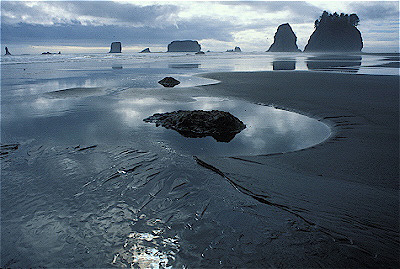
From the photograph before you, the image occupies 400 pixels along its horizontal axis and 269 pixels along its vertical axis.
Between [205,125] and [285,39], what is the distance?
202 m

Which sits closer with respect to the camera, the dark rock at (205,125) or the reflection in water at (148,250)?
the reflection in water at (148,250)

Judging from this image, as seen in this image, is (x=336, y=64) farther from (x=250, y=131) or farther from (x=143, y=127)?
(x=143, y=127)

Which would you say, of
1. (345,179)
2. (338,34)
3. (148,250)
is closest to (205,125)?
(345,179)

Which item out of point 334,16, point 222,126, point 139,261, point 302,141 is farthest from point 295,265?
point 334,16

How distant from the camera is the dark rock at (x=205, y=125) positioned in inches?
255

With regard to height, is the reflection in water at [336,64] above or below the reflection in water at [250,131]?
above

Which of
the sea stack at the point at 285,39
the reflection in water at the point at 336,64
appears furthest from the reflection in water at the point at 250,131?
the sea stack at the point at 285,39

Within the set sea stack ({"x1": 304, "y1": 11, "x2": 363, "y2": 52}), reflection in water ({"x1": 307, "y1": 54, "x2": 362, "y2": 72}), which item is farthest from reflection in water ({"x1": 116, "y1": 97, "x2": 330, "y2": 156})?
sea stack ({"x1": 304, "y1": 11, "x2": 363, "y2": 52})

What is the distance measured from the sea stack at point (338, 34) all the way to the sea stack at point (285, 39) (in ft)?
163

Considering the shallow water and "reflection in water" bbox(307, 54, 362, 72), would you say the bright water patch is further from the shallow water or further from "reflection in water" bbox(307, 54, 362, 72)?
"reflection in water" bbox(307, 54, 362, 72)

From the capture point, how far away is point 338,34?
12506 cm

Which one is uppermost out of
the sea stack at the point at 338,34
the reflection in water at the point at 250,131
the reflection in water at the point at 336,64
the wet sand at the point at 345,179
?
the sea stack at the point at 338,34

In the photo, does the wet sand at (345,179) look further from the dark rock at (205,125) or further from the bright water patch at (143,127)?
the dark rock at (205,125)

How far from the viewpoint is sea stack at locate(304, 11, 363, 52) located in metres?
123
